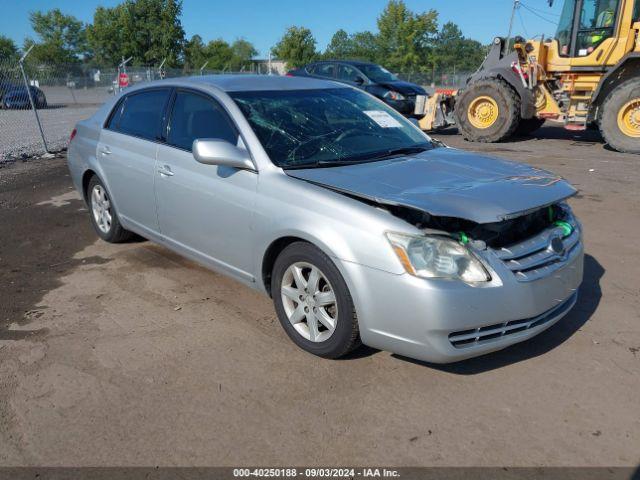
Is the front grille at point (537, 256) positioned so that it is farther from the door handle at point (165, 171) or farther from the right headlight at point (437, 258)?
the door handle at point (165, 171)

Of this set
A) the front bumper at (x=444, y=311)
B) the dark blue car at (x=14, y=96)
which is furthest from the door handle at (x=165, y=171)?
the dark blue car at (x=14, y=96)

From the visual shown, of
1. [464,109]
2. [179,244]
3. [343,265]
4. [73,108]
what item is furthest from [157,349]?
[73,108]

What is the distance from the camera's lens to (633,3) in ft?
32.9

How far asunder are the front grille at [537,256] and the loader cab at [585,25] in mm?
9504

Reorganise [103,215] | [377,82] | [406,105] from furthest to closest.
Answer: [377,82]
[406,105]
[103,215]

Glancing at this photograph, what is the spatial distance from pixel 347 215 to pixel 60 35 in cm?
8433

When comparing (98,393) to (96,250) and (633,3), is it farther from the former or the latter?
(633,3)

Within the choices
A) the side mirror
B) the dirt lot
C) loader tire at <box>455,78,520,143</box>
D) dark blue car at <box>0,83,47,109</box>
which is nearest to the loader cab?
loader tire at <box>455,78,520,143</box>

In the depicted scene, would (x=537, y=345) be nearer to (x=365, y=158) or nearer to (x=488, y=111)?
(x=365, y=158)

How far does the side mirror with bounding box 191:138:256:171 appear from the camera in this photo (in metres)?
3.31

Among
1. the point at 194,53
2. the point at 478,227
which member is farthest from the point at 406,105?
the point at 194,53

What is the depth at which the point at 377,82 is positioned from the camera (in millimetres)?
13898

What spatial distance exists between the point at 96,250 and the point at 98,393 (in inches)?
103

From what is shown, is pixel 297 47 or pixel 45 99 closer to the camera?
pixel 45 99
